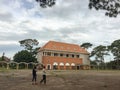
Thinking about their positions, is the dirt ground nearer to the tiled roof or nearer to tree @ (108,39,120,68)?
the tiled roof

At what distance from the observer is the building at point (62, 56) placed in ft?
273

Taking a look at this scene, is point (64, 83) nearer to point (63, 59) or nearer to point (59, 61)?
point (59, 61)

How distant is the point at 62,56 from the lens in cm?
8712

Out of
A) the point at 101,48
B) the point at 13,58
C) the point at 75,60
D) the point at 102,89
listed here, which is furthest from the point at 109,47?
the point at 102,89

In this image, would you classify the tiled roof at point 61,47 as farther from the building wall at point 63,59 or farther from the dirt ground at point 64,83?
the dirt ground at point 64,83

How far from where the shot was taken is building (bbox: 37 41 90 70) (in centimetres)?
8312

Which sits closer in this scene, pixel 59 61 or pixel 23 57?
pixel 59 61

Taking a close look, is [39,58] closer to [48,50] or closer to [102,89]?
[48,50]

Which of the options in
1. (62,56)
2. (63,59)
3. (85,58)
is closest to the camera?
(63,59)

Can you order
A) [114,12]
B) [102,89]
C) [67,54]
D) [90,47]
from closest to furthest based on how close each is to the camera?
1. [114,12]
2. [102,89]
3. [67,54]
4. [90,47]

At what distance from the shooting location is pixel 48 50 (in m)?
83.9

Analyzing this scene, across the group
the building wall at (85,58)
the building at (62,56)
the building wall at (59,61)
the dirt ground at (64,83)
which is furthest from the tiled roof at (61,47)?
the dirt ground at (64,83)

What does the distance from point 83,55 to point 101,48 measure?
12.2m

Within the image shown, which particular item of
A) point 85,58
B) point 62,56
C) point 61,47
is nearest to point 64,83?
point 62,56
